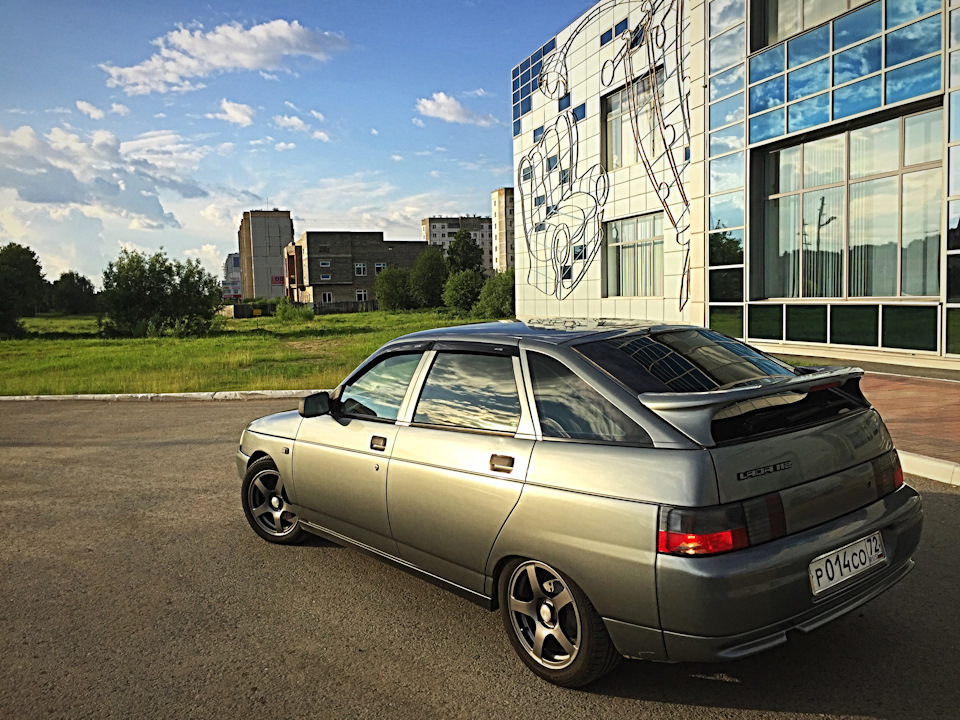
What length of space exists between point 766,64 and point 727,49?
1.51 metres

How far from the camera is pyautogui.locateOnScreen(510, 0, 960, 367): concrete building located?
45.8ft

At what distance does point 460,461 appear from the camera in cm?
368

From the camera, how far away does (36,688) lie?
3379 millimetres

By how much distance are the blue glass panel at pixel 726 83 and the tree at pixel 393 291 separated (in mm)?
80411

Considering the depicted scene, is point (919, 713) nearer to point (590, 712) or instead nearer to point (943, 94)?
point (590, 712)

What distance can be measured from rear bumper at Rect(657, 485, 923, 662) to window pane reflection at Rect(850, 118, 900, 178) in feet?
46.8

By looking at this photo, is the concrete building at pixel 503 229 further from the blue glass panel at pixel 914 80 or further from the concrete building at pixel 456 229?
the blue glass panel at pixel 914 80

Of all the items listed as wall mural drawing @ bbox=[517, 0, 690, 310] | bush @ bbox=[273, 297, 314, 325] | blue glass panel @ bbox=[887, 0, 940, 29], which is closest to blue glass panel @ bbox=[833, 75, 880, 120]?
blue glass panel @ bbox=[887, 0, 940, 29]

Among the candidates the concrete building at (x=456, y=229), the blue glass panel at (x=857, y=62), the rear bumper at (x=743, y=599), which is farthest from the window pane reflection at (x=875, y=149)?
the concrete building at (x=456, y=229)

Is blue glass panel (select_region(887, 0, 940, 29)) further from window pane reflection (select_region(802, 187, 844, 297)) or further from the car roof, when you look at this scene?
the car roof

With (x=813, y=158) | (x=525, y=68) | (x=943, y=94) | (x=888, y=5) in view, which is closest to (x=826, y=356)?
(x=813, y=158)

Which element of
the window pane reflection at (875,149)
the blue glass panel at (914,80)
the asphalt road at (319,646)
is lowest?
the asphalt road at (319,646)

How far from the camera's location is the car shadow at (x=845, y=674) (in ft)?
10.1

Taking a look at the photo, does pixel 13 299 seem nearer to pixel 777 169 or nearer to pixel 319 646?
pixel 777 169
